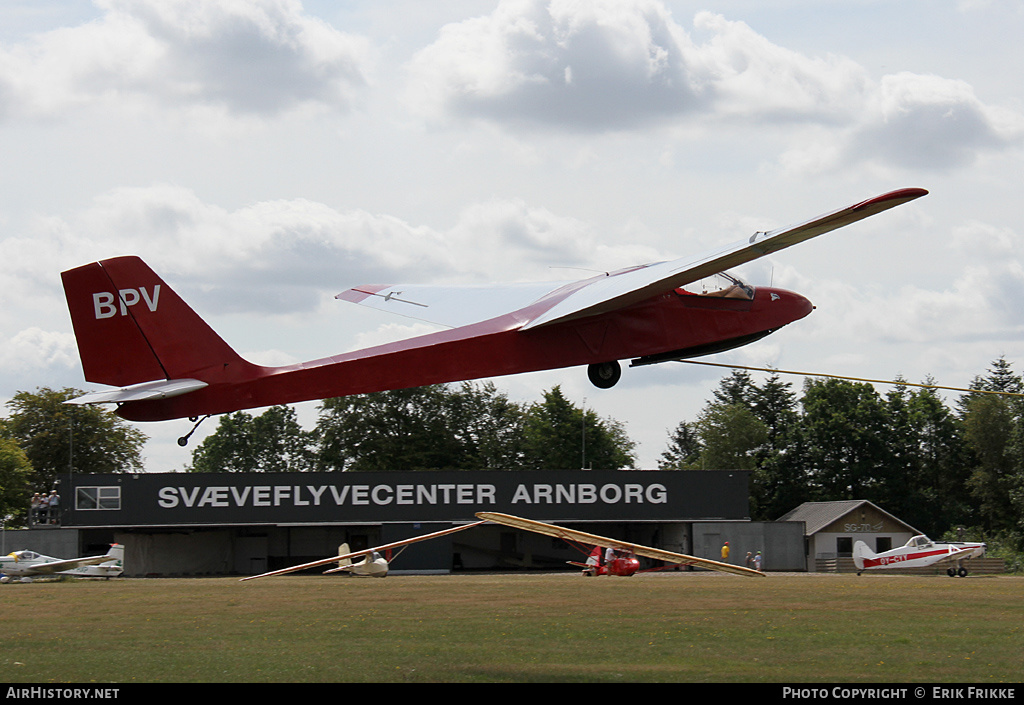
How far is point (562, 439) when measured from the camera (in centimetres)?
9019

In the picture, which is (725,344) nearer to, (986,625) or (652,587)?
(986,625)

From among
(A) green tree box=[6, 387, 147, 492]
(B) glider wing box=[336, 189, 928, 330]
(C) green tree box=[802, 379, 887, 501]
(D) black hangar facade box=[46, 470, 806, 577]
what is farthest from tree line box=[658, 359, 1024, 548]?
(B) glider wing box=[336, 189, 928, 330]

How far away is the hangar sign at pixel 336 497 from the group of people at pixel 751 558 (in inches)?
153

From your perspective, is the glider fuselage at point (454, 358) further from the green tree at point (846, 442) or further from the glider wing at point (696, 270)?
the green tree at point (846, 442)

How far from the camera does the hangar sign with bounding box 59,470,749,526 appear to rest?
55.9 metres

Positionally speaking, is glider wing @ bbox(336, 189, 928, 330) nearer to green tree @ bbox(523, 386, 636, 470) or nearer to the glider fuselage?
the glider fuselage

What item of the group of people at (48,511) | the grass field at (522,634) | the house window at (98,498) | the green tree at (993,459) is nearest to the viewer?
the grass field at (522,634)

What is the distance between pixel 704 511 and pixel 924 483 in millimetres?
37444

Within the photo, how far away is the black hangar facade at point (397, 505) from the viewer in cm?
5600

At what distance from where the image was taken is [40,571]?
151 ft

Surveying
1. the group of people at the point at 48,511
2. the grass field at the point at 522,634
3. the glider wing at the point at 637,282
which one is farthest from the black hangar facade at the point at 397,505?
the glider wing at the point at 637,282

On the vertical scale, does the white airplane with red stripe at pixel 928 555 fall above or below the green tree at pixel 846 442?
below

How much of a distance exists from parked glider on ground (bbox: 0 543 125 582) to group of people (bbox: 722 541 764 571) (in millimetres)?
27012

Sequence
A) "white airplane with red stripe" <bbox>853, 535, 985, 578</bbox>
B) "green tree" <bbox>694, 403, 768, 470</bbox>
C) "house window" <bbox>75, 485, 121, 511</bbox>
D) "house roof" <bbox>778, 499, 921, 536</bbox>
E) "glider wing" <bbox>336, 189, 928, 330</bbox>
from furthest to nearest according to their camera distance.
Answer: "green tree" <bbox>694, 403, 768, 470</bbox>
"house roof" <bbox>778, 499, 921, 536</bbox>
"house window" <bbox>75, 485, 121, 511</bbox>
"white airplane with red stripe" <bbox>853, 535, 985, 578</bbox>
"glider wing" <bbox>336, 189, 928, 330</bbox>
